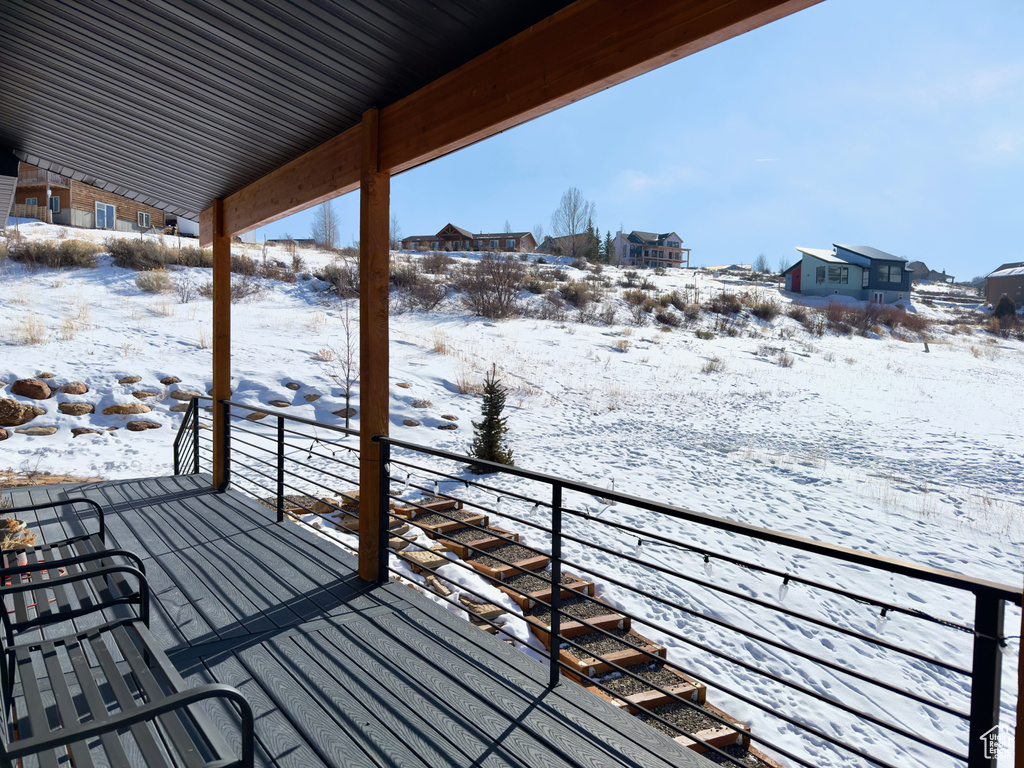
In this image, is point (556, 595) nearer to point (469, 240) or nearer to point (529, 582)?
point (529, 582)

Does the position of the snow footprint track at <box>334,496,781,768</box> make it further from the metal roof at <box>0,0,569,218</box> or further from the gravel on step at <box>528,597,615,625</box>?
the metal roof at <box>0,0,569,218</box>

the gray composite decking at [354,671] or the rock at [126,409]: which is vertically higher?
the rock at [126,409]

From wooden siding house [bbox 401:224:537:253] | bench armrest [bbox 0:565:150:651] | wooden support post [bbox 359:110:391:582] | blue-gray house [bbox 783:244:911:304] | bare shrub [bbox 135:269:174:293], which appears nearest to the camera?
bench armrest [bbox 0:565:150:651]

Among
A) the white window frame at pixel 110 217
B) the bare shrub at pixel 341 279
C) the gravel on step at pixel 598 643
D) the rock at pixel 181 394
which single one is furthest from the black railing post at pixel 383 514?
the white window frame at pixel 110 217

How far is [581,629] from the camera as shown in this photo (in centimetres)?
451

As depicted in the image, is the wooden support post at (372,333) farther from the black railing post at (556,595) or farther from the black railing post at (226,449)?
the black railing post at (226,449)

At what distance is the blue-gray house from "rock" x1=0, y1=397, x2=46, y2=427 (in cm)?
3484

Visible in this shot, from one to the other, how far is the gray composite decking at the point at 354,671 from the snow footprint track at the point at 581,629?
0.27 metres

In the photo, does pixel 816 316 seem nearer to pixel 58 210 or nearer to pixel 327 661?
pixel 327 661

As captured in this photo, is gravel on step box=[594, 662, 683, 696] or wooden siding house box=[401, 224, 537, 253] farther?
wooden siding house box=[401, 224, 537, 253]

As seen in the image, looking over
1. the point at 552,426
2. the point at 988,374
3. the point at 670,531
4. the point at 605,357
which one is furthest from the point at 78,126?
the point at 988,374

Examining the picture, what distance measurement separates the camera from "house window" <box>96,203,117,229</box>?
79.2 ft

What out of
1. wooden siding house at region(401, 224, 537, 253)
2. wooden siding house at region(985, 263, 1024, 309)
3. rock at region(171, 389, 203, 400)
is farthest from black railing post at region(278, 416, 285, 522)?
wooden siding house at region(401, 224, 537, 253)

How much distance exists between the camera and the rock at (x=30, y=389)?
27.3ft
